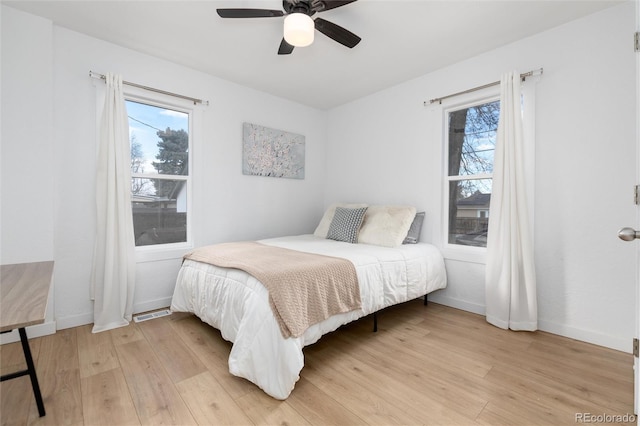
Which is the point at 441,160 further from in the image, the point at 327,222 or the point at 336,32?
the point at 336,32

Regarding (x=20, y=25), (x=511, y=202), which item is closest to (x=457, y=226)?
(x=511, y=202)

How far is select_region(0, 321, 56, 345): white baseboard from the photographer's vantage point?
2.14 m

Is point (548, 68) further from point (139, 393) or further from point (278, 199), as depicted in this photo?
point (139, 393)

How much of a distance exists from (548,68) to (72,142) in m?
4.06

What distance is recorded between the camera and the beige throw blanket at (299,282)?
1674 mm

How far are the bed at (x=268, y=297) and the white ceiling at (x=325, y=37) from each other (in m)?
1.61

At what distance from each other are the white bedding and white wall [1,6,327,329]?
77 cm

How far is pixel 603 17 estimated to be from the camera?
2.17 metres

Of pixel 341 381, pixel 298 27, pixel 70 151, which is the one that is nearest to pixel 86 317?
pixel 70 151

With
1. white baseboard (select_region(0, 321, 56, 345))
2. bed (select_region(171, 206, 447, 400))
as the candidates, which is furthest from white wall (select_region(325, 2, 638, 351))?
white baseboard (select_region(0, 321, 56, 345))

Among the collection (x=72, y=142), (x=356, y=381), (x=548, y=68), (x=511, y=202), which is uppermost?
(x=548, y=68)

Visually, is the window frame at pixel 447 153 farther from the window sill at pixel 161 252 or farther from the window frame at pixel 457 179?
the window sill at pixel 161 252

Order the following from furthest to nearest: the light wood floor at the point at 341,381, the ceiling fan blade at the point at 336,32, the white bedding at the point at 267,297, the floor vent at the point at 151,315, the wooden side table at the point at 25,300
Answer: the floor vent at the point at 151,315, the ceiling fan blade at the point at 336,32, the white bedding at the point at 267,297, the light wood floor at the point at 341,381, the wooden side table at the point at 25,300

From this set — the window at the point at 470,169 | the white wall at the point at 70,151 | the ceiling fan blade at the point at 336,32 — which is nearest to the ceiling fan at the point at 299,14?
the ceiling fan blade at the point at 336,32
